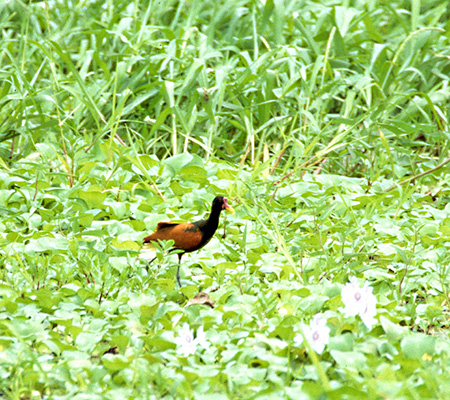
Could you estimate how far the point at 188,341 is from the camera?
7.64ft

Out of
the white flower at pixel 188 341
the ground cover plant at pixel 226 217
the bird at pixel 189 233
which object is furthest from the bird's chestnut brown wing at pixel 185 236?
the white flower at pixel 188 341

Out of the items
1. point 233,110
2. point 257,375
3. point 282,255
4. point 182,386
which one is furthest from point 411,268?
point 233,110

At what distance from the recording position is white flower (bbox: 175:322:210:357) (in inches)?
90.7

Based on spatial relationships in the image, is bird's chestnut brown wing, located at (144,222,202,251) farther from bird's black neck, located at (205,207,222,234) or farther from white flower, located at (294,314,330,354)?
white flower, located at (294,314,330,354)

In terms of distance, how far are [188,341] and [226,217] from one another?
4.65ft

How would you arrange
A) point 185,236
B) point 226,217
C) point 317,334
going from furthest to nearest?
point 226,217 → point 185,236 → point 317,334

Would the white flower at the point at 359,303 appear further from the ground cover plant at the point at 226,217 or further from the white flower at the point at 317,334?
the white flower at the point at 317,334

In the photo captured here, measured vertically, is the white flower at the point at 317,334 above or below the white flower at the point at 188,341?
above

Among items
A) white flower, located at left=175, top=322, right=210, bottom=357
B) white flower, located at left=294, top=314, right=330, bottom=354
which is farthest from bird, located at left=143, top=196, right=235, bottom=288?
white flower, located at left=294, top=314, right=330, bottom=354

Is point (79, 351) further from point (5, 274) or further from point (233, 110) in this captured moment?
point (233, 110)

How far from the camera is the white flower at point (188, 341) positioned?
2.30 metres

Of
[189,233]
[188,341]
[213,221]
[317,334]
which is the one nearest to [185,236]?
[189,233]

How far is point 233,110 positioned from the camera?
16.0 ft

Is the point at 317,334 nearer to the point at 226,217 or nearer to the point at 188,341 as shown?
the point at 188,341
